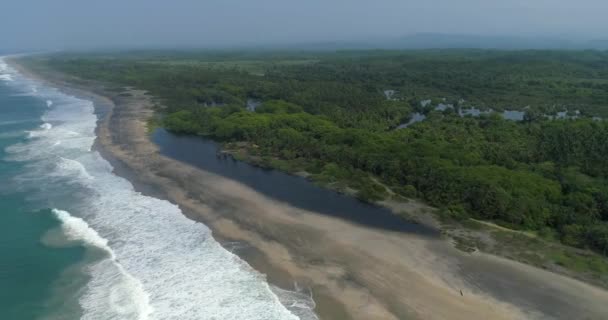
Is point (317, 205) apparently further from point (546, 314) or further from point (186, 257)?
point (546, 314)

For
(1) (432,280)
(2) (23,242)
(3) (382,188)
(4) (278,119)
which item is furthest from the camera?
(4) (278,119)

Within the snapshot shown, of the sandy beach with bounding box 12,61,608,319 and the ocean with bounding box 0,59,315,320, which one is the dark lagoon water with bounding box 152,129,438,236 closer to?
the sandy beach with bounding box 12,61,608,319

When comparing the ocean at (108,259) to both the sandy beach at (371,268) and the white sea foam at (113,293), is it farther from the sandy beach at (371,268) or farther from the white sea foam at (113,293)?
the sandy beach at (371,268)

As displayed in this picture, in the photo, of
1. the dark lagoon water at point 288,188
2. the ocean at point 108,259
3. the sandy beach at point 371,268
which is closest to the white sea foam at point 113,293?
the ocean at point 108,259

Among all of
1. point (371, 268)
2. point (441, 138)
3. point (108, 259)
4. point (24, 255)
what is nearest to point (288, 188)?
point (371, 268)

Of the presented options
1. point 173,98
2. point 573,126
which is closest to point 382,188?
point 573,126
